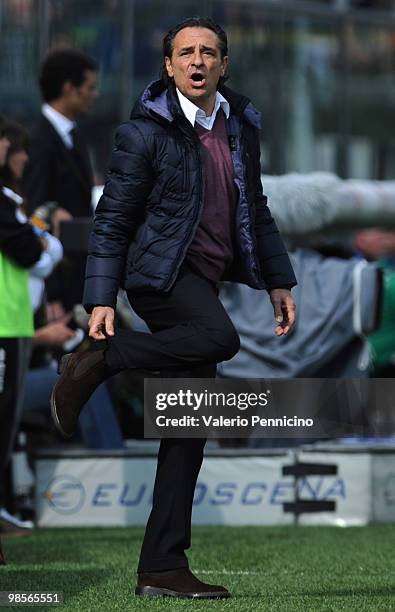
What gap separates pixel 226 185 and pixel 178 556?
1220mm

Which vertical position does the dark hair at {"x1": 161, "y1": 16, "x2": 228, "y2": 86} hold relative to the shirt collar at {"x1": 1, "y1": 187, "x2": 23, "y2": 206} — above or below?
above

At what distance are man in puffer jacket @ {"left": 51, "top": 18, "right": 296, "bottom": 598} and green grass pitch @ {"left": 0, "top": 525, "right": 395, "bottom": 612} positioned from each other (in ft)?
0.83

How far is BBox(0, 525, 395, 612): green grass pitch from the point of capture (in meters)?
5.84

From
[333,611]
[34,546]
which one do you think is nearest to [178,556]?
[333,611]

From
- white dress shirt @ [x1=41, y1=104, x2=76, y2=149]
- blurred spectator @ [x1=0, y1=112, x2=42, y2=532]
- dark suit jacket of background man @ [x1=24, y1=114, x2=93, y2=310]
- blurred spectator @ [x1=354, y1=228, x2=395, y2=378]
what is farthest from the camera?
blurred spectator @ [x1=354, y1=228, x2=395, y2=378]

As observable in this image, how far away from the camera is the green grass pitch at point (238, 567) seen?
584cm

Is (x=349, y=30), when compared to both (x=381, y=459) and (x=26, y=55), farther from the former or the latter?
(x=381, y=459)

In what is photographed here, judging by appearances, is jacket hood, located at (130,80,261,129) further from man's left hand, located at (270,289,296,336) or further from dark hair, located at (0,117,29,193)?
dark hair, located at (0,117,29,193)

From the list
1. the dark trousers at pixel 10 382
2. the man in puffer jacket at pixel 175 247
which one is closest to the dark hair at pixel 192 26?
the man in puffer jacket at pixel 175 247

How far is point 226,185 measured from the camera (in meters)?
5.91

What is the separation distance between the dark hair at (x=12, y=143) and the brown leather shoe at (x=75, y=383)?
261 cm
